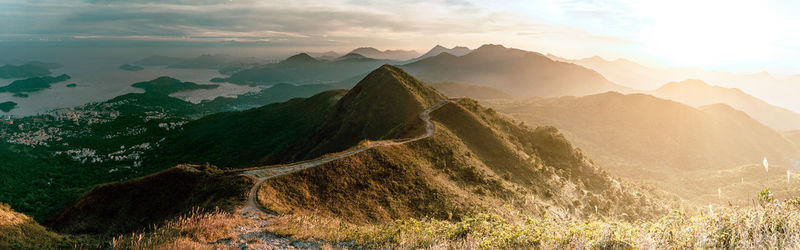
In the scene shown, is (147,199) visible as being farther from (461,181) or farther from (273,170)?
(461,181)

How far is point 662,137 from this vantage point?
15150cm

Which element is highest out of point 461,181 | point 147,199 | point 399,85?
point 399,85

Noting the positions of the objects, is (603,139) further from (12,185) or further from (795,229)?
(12,185)

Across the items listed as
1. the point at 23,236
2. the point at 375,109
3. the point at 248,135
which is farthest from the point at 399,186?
the point at 248,135

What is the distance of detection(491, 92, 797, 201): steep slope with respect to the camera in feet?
403

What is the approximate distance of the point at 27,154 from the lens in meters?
164

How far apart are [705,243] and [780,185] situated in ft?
374

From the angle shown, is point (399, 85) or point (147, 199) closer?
point (147, 199)

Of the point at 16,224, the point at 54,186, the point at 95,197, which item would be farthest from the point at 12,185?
the point at 16,224

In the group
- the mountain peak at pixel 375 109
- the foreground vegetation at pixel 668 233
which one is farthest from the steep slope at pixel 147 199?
the mountain peak at pixel 375 109

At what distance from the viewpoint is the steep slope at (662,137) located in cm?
12275

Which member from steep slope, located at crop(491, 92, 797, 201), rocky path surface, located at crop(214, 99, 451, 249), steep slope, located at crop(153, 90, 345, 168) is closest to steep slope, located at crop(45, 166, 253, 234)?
rocky path surface, located at crop(214, 99, 451, 249)

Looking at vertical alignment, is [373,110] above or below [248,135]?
above

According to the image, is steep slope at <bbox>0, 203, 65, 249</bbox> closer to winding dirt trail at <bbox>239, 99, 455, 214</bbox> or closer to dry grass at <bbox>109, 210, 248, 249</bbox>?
dry grass at <bbox>109, 210, 248, 249</bbox>
